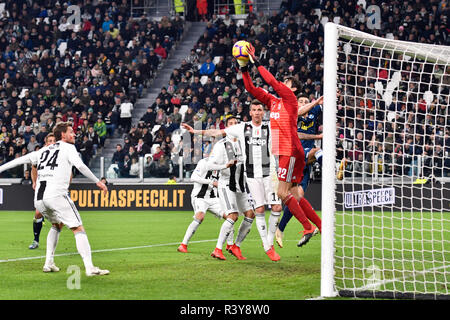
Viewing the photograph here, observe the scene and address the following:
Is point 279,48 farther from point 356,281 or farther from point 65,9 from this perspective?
point 356,281

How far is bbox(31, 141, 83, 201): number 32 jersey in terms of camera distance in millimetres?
8648

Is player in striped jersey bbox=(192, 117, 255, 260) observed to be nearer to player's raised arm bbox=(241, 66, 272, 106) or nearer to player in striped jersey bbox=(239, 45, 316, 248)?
player in striped jersey bbox=(239, 45, 316, 248)

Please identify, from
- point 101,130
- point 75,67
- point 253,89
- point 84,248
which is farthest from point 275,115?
point 75,67

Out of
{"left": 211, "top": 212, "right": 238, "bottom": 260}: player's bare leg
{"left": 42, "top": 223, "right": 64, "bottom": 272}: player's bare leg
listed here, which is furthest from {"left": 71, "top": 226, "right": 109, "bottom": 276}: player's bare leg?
{"left": 211, "top": 212, "right": 238, "bottom": 260}: player's bare leg

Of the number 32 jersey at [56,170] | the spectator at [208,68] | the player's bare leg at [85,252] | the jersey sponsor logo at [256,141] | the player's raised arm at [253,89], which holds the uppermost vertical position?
the spectator at [208,68]

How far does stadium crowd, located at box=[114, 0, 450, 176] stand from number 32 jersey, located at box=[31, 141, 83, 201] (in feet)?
43.8

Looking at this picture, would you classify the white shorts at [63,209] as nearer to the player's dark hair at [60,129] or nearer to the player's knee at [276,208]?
the player's dark hair at [60,129]

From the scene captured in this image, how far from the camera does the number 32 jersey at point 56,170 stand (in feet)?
28.4

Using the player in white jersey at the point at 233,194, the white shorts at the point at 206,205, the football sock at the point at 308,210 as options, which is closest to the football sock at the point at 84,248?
the player in white jersey at the point at 233,194

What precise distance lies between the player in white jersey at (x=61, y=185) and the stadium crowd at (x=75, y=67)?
49.9 ft

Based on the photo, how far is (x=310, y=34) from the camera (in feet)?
87.2

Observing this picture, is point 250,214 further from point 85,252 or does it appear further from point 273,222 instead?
point 85,252

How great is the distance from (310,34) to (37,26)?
12.1 metres

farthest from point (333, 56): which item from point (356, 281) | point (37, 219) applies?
point (37, 219)
